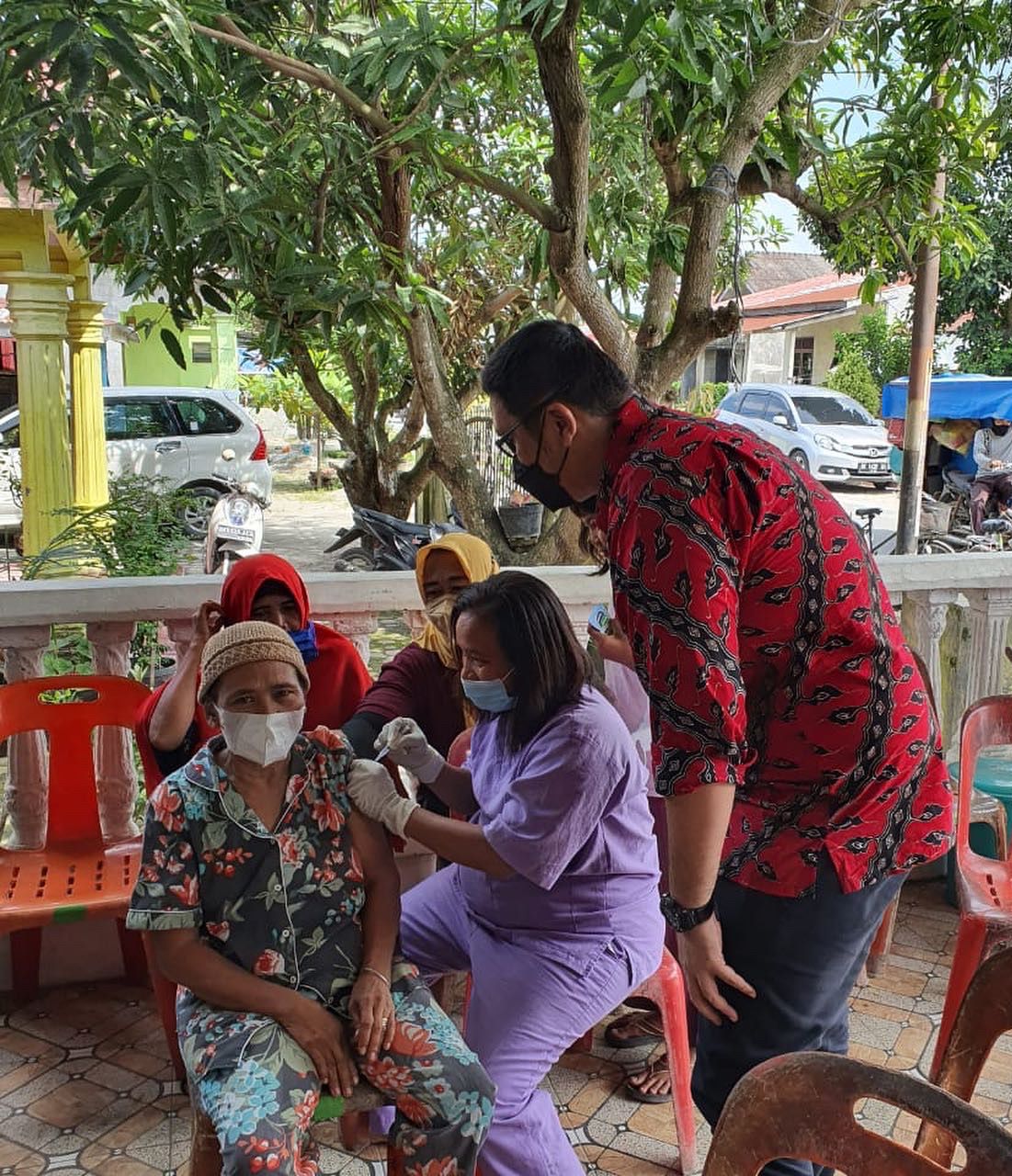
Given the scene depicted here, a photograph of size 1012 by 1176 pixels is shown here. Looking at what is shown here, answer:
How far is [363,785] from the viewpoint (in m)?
2.16

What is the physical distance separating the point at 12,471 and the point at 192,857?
1031 centimetres

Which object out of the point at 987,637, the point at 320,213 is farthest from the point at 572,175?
the point at 987,637

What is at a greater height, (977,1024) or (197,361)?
(197,361)

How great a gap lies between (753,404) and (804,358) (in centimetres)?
853

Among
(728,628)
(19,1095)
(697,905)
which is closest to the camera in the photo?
(728,628)

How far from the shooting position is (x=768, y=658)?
1493 mm

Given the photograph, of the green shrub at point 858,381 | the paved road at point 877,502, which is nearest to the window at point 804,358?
the green shrub at point 858,381

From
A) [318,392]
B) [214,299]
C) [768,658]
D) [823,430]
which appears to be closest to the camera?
[768,658]

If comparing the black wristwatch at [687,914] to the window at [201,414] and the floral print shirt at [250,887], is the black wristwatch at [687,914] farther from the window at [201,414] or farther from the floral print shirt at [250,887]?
the window at [201,414]

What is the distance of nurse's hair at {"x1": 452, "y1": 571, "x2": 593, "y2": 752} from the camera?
7.14ft

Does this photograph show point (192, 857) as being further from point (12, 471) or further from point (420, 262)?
point (12, 471)

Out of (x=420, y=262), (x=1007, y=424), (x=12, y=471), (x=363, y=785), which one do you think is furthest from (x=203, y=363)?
(x=363, y=785)

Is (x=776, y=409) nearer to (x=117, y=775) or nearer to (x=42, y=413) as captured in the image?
(x=42, y=413)

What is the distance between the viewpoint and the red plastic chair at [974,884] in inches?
99.9
